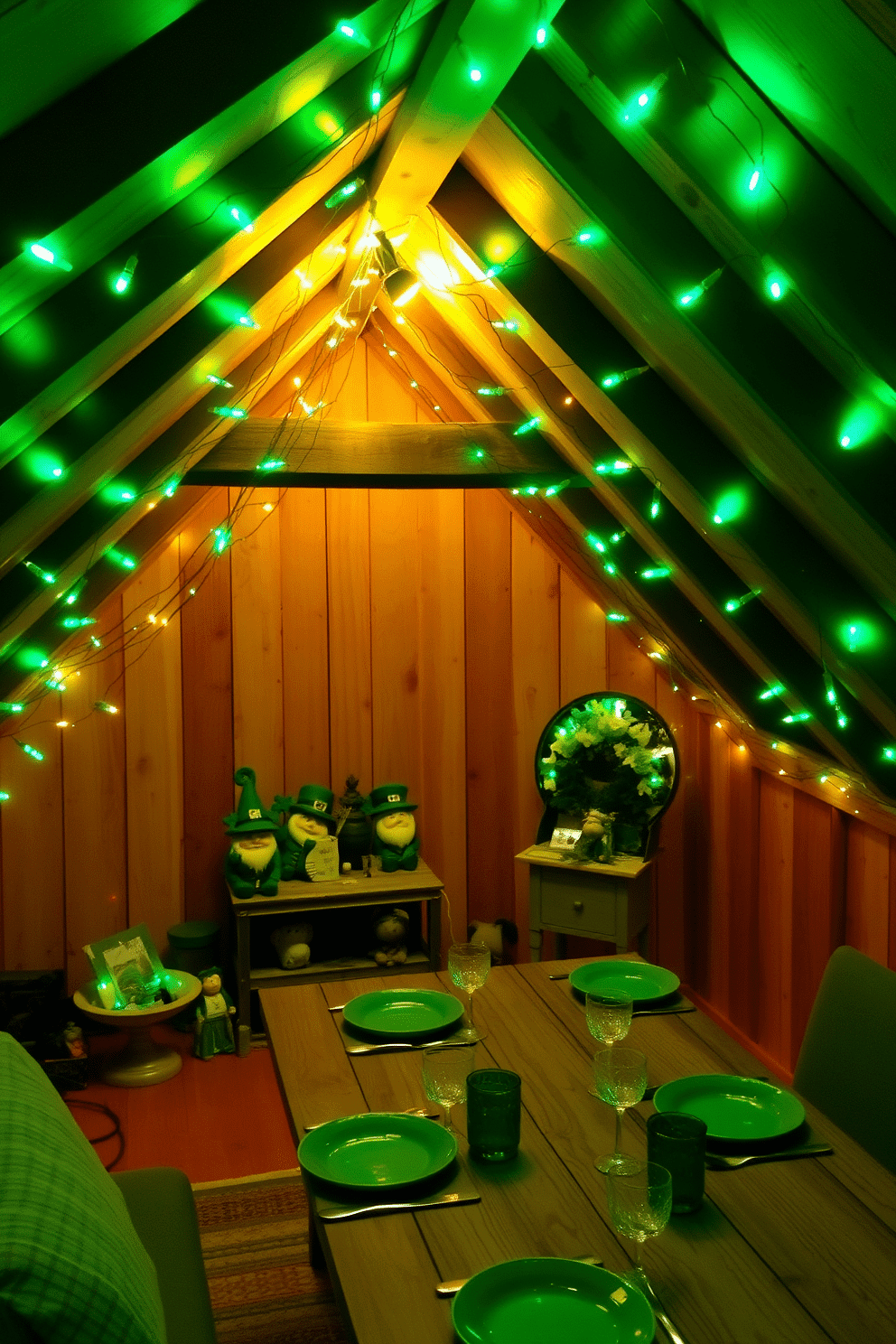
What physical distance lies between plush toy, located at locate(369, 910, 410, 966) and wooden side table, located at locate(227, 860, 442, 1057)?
2 centimetres

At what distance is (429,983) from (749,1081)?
758mm

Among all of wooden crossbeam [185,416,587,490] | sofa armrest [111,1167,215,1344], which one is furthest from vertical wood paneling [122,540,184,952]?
sofa armrest [111,1167,215,1344]

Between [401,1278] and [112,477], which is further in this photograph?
[112,477]

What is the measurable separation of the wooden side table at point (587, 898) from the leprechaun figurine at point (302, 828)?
68 cm

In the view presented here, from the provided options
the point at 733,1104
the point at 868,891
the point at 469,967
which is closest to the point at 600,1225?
the point at 733,1104

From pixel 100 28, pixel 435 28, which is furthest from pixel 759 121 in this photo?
pixel 100 28

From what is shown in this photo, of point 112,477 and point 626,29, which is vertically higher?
point 626,29

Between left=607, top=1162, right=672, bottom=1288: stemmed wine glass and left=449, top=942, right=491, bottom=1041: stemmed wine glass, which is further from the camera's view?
left=449, top=942, right=491, bottom=1041: stemmed wine glass

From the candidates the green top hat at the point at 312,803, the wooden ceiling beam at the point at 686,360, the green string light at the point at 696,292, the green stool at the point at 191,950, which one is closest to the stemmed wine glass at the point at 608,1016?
the wooden ceiling beam at the point at 686,360

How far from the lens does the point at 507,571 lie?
4.01 meters

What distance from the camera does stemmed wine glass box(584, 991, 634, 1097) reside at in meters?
1.78

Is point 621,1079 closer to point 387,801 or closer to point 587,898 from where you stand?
point 587,898

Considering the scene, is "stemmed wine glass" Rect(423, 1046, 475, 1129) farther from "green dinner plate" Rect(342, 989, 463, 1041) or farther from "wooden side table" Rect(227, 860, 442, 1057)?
"wooden side table" Rect(227, 860, 442, 1057)

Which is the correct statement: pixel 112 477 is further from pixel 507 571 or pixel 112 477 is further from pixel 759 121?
pixel 507 571
